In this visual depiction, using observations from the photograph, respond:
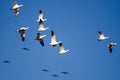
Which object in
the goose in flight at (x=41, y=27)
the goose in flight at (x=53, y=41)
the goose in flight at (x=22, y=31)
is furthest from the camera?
the goose in flight at (x=41, y=27)

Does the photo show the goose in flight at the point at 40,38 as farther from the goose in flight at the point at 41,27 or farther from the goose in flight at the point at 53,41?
the goose in flight at the point at 53,41

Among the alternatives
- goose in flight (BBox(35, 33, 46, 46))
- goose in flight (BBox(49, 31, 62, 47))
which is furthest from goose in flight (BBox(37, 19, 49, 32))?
goose in flight (BBox(49, 31, 62, 47))

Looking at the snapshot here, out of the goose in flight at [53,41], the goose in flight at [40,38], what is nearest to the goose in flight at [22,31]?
the goose in flight at [40,38]

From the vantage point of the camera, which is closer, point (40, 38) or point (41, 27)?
point (40, 38)

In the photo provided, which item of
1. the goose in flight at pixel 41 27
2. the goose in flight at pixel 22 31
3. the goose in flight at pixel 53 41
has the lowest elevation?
the goose in flight at pixel 53 41

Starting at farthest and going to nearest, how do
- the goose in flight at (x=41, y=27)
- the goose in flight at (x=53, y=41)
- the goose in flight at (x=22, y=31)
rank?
the goose in flight at (x=41, y=27) < the goose in flight at (x=22, y=31) < the goose in flight at (x=53, y=41)

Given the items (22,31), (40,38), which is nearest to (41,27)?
(40,38)

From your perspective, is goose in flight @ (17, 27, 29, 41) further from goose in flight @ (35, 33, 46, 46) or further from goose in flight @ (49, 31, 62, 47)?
goose in flight @ (49, 31, 62, 47)

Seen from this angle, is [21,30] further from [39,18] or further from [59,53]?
[59,53]

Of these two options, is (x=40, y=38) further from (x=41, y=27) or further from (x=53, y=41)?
(x=53, y=41)

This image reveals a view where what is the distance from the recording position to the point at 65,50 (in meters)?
30.0

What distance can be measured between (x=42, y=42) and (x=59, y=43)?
6.60ft

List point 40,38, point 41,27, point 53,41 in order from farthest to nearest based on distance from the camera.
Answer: point 41,27
point 40,38
point 53,41

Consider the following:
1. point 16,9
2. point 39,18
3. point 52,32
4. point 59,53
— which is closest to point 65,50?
point 59,53
